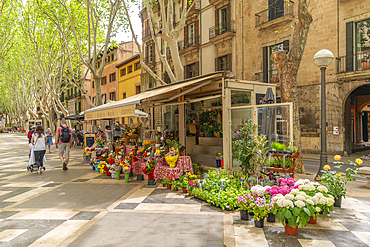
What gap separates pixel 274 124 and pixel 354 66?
9.17 metres

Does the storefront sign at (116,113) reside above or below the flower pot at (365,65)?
below

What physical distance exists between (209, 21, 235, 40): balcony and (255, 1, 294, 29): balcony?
71.4 inches

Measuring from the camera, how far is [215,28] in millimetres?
17844

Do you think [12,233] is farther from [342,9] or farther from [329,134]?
[342,9]

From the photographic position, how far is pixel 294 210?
349cm

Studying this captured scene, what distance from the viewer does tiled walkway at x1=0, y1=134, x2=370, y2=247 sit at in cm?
356

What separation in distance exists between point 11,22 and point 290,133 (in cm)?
2249

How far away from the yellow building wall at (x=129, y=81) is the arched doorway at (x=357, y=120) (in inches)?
781

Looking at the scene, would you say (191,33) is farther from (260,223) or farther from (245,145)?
→ (260,223)

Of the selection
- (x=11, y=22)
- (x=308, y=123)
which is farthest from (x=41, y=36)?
(x=308, y=123)

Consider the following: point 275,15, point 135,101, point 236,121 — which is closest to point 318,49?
point 275,15

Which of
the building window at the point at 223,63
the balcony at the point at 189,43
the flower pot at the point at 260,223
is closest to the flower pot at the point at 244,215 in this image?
the flower pot at the point at 260,223

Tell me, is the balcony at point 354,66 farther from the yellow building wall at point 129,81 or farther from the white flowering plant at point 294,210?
the yellow building wall at point 129,81

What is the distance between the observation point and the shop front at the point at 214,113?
658 cm
